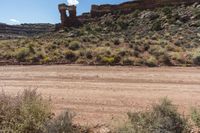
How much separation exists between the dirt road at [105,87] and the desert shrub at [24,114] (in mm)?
1230

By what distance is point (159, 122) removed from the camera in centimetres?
797

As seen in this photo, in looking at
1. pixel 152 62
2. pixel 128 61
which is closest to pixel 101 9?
pixel 128 61

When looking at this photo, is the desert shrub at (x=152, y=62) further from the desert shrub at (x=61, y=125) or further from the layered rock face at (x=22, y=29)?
the layered rock face at (x=22, y=29)

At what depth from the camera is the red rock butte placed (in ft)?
242

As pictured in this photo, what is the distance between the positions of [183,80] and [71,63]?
11.0 metres

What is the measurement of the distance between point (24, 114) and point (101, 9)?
7054cm

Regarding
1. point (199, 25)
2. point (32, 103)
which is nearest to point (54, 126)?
point (32, 103)

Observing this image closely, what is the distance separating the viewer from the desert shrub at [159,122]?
7.92 m

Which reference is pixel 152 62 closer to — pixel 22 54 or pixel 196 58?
pixel 196 58

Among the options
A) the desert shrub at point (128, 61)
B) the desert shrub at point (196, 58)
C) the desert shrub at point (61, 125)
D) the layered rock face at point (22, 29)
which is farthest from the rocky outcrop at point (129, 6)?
the desert shrub at point (61, 125)

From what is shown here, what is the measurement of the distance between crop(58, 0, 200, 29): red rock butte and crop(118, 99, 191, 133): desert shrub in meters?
65.0

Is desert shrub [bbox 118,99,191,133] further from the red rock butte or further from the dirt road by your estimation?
the red rock butte

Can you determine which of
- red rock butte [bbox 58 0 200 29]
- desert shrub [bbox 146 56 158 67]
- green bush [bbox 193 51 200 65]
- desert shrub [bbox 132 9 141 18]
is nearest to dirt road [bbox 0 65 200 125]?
desert shrub [bbox 146 56 158 67]

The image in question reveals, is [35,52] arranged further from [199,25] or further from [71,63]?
[199,25]
